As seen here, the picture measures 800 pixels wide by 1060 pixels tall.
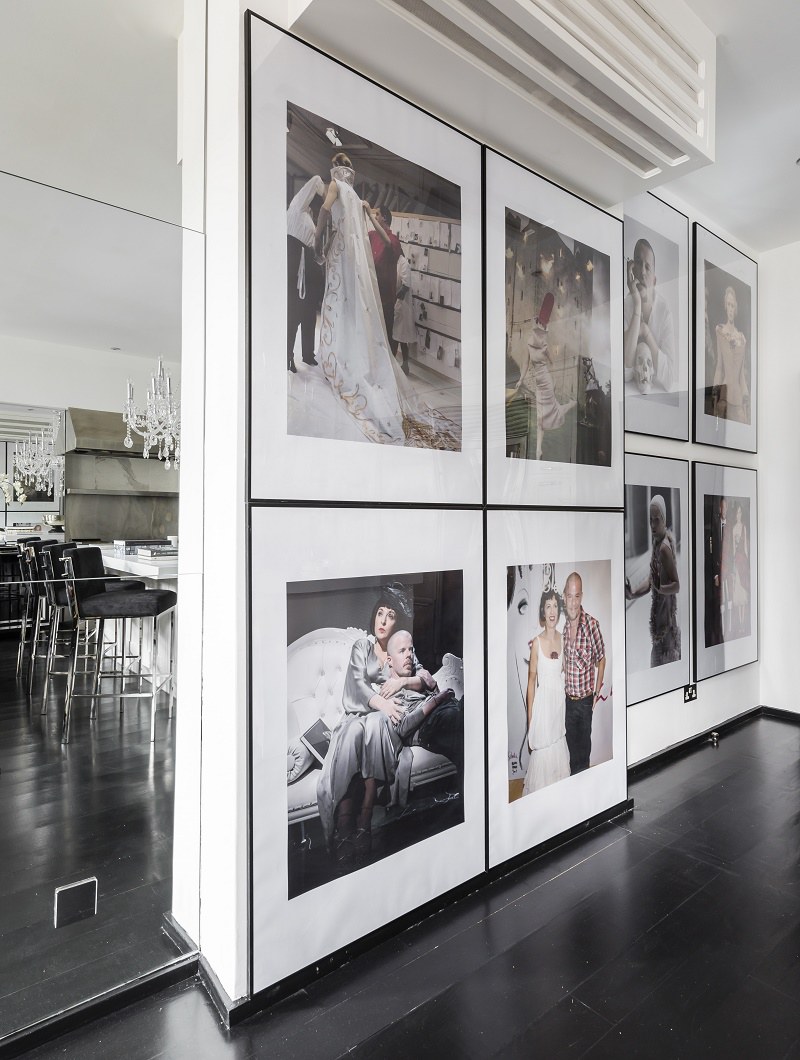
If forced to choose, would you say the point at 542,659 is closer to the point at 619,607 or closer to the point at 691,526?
the point at 619,607

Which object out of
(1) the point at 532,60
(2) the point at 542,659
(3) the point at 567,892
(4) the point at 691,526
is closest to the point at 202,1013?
(3) the point at 567,892

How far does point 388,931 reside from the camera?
1.87 metres

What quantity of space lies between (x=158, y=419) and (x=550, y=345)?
146cm

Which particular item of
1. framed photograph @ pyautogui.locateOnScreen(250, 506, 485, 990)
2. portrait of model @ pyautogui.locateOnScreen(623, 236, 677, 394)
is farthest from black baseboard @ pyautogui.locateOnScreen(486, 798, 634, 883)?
portrait of model @ pyautogui.locateOnScreen(623, 236, 677, 394)

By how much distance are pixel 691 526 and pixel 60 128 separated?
3262mm

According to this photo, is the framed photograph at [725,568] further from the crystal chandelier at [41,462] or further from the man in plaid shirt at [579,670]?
the crystal chandelier at [41,462]

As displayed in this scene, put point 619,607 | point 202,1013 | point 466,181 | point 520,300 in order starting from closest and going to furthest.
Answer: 1. point 202,1013
2. point 466,181
3. point 520,300
4. point 619,607

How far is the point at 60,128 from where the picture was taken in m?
1.63

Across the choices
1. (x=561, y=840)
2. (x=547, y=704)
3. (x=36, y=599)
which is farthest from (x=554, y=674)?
(x=36, y=599)

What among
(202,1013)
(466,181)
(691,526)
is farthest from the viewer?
(691,526)

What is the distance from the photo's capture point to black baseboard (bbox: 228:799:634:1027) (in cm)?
159

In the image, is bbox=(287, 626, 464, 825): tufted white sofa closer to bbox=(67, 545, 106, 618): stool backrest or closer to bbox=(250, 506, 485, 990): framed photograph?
bbox=(250, 506, 485, 990): framed photograph

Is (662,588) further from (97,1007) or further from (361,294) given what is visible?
(97,1007)

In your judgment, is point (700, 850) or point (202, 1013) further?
point (700, 850)
